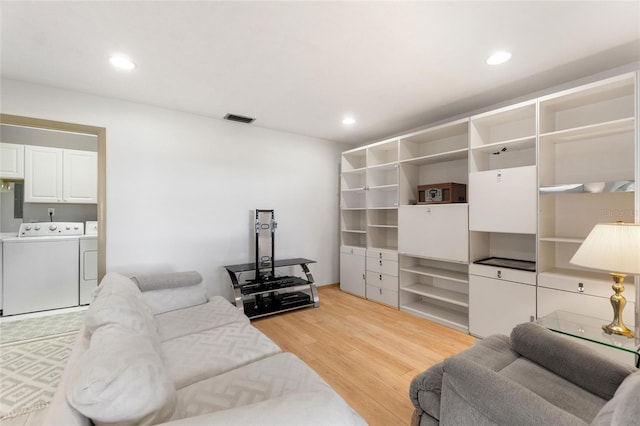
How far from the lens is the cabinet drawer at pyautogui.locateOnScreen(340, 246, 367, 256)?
412 cm

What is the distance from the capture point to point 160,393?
0.97 m

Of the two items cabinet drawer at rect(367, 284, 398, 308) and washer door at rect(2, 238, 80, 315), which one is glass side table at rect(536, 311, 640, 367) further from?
washer door at rect(2, 238, 80, 315)

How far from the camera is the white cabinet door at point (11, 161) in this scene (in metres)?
3.68

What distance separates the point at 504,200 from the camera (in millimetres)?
2619

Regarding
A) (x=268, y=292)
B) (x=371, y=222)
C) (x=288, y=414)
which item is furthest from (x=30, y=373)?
(x=371, y=222)

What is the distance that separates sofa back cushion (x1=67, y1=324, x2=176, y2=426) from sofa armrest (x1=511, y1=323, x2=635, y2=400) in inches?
68.3

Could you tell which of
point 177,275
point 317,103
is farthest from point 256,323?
point 317,103

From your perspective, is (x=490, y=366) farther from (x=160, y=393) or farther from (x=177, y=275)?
(x=177, y=275)

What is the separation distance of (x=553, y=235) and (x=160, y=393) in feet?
10.6

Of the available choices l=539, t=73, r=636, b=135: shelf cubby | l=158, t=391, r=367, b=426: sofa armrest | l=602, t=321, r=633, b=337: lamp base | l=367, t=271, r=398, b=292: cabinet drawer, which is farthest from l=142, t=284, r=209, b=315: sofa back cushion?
l=539, t=73, r=636, b=135: shelf cubby

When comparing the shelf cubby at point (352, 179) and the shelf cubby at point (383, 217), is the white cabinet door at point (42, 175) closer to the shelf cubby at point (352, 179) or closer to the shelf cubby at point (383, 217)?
the shelf cubby at point (352, 179)

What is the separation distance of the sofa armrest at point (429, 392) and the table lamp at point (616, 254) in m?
1.12

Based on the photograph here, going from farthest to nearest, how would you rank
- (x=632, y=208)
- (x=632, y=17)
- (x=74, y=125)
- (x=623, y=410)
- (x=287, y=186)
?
(x=287, y=186), (x=74, y=125), (x=632, y=208), (x=632, y=17), (x=623, y=410)

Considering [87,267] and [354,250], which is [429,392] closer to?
[354,250]
